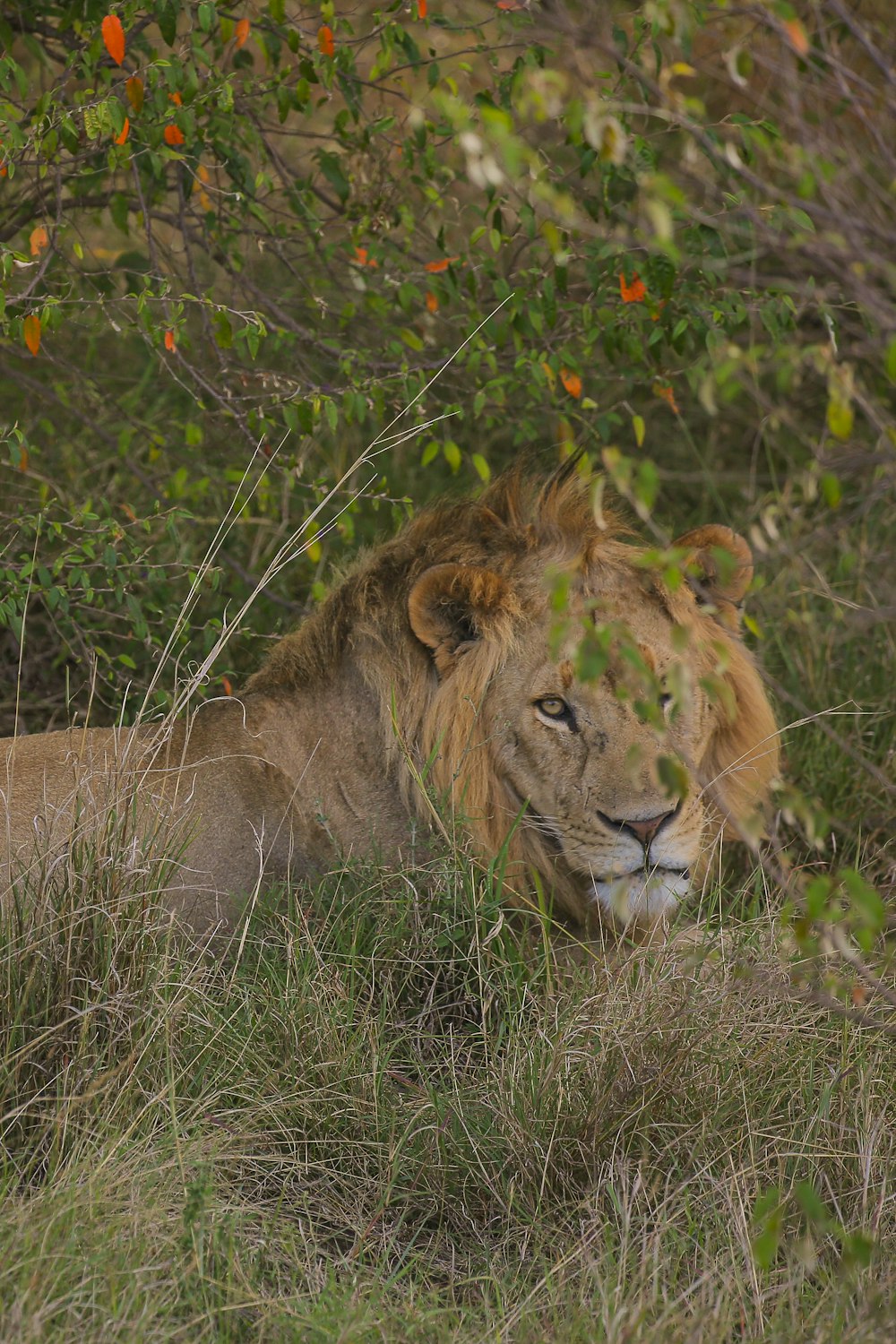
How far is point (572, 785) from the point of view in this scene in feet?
12.4

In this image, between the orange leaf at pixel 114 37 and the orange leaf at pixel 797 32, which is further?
the orange leaf at pixel 114 37

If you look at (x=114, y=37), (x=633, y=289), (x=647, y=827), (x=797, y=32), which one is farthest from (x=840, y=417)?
(x=114, y=37)

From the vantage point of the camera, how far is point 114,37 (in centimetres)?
374

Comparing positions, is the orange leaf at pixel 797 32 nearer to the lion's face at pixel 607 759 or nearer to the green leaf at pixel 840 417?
the green leaf at pixel 840 417

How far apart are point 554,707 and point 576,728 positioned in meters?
0.09

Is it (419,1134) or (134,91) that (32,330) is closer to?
(134,91)

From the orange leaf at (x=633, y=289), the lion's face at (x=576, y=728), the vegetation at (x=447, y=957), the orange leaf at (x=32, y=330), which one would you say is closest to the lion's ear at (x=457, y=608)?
the lion's face at (x=576, y=728)

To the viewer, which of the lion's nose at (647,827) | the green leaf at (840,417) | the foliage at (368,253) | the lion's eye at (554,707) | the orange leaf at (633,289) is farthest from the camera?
the orange leaf at (633,289)

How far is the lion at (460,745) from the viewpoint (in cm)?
371

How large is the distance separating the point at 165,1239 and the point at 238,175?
Result: 10.9 ft

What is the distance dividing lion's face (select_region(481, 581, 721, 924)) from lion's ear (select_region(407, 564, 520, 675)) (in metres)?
0.10

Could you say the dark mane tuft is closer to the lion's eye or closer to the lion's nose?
the lion's eye

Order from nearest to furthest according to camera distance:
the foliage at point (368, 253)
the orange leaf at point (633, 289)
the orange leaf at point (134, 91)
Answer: the foliage at point (368, 253), the orange leaf at point (134, 91), the orange leaf at point (633, 289)

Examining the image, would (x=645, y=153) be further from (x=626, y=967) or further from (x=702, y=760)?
(x=626, y=967)
